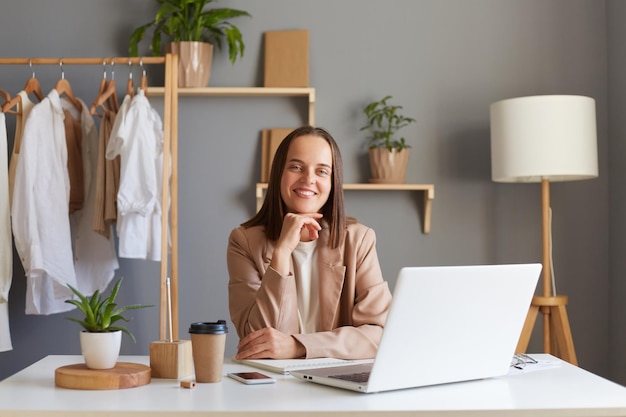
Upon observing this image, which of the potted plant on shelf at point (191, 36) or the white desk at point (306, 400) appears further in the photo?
the potted plant on shelf at point (191, 36)

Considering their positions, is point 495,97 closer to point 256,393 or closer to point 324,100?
point 324,100

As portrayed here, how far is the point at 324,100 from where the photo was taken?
3656 mm

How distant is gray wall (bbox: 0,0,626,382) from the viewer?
3.65 m


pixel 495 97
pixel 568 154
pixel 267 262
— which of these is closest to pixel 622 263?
pixel 568 154

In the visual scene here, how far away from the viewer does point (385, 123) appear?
3.65 m

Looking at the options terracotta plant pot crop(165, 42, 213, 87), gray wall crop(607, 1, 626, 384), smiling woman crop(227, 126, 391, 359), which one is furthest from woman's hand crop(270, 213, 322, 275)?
gray wall crop(607, 1, 626, 384)

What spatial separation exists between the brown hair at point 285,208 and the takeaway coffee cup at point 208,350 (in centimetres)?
67

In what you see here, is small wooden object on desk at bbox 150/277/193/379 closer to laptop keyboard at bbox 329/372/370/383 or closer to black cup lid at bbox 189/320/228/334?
black cup lid at bbox 189/320/228/334

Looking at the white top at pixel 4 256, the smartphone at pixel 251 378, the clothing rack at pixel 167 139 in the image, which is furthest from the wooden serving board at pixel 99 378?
the white top at pixel 4 256

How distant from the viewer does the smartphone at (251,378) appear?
1.39 m

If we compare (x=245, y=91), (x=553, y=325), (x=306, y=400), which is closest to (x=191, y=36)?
(x=245, y=91)

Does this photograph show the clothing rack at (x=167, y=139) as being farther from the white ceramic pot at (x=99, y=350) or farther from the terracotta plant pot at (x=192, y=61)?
the white ceramic pot at (x=99, y=350)

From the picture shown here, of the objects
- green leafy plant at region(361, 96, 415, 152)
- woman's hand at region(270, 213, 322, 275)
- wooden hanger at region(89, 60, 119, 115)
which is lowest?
woman's hand at region(270, 213, 322, 275)

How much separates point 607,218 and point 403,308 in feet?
8.77
